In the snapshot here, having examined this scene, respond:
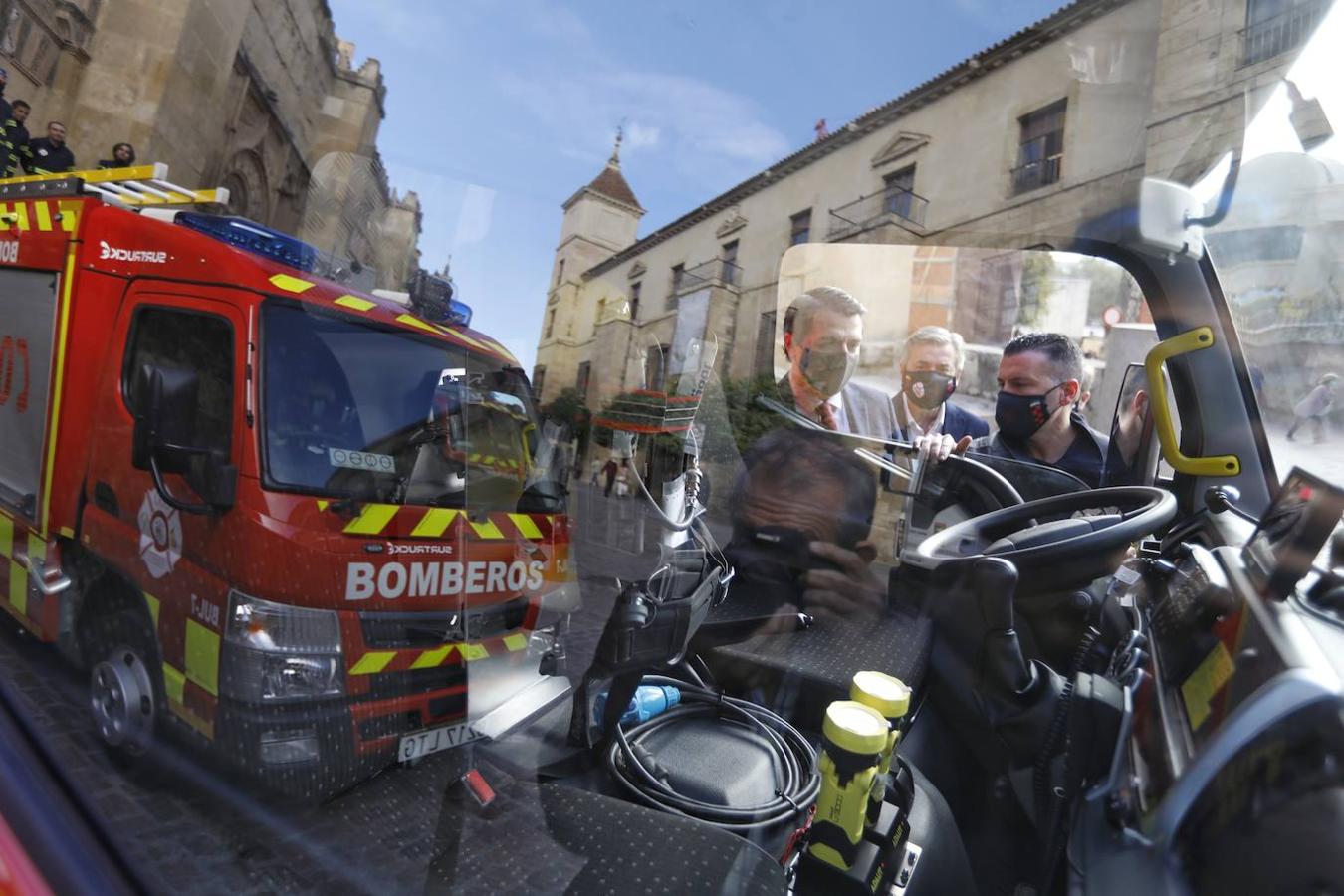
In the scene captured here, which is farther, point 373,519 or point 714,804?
point 373,519

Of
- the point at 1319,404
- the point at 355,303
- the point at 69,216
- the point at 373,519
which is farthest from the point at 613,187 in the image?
the point at 69,216

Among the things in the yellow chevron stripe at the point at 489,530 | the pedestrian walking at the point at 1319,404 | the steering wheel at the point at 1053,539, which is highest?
the pedestrian walking at the point at 1319,404

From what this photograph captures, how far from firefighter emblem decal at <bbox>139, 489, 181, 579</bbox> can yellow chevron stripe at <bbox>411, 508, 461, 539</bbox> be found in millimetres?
577

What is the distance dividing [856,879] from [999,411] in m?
0.62

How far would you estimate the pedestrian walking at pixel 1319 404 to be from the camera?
0.84 metres

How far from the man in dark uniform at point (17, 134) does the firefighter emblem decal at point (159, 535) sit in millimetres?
745

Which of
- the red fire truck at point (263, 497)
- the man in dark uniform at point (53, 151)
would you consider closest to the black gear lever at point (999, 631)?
the red fire truck at point (263, 497)

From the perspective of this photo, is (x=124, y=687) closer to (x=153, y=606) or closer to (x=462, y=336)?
(x=153, y=606)

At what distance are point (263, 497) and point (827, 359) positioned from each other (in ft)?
3.75

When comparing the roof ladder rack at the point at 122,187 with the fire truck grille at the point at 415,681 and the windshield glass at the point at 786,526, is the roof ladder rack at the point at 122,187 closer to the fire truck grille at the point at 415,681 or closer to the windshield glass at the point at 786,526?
the windshield glass at the point at 786,526

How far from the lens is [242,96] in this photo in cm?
112

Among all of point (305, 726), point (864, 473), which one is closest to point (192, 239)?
point (305, 726)

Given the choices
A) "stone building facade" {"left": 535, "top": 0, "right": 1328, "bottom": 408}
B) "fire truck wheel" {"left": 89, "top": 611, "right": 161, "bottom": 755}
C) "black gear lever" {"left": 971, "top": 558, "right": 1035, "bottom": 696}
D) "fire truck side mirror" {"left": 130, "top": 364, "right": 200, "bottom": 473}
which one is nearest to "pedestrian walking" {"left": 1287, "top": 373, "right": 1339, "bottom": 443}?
"stone building facade" {"left": 535, "top": 0, "right": 1328, "bottom": 408}

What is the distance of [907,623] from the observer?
38.5 inches
